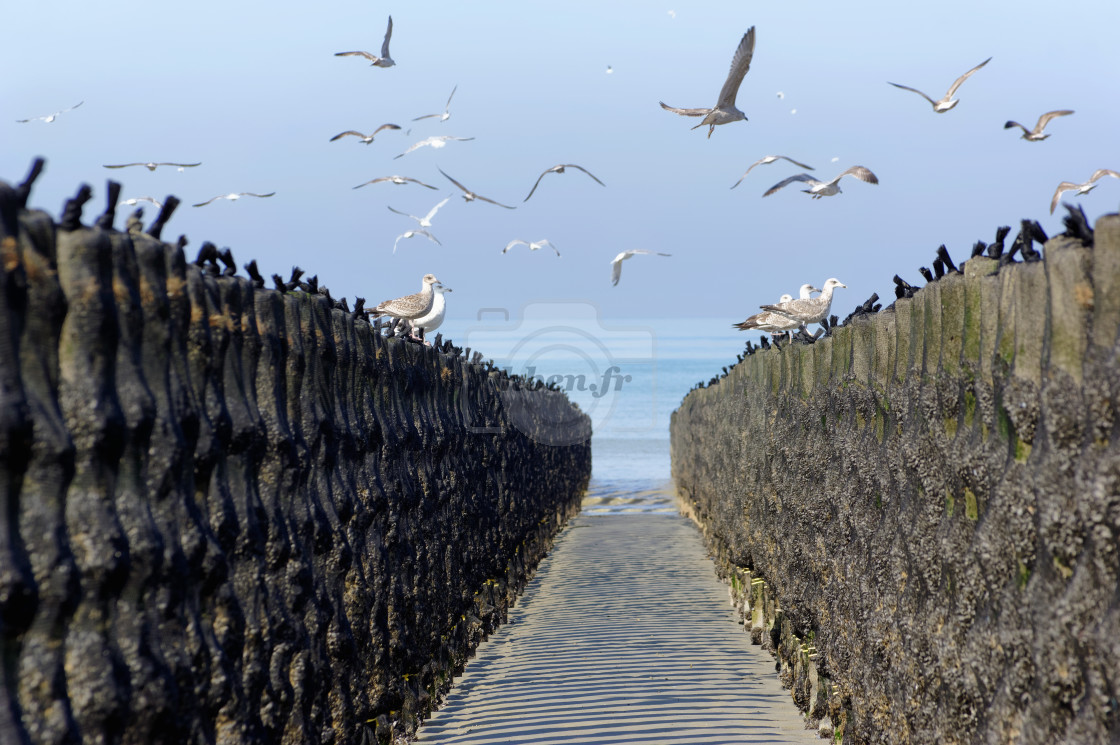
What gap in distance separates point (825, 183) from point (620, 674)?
667cm

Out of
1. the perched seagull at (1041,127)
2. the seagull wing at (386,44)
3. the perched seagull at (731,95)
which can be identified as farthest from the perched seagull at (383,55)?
the perched seagull at (1041,127)

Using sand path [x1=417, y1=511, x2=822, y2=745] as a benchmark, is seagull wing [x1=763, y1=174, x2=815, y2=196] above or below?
above

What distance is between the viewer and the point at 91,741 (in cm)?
244

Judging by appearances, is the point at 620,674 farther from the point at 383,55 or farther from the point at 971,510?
the point at 383,55

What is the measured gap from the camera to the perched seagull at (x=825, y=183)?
36.1 feet

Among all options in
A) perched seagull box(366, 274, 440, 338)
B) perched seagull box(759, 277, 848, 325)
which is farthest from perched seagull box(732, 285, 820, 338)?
perched seagull box(366, 274, 440, 338)

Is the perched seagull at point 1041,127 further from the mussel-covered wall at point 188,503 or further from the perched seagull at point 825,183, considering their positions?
the mussel-covered wall at point 188,503

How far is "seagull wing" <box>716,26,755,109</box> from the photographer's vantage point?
29.7ft

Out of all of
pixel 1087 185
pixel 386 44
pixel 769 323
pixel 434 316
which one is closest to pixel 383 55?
pixel 386 44

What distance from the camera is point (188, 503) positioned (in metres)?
2.98

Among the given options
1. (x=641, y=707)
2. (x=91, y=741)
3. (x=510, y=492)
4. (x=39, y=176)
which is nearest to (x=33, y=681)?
(x=91, y=741)

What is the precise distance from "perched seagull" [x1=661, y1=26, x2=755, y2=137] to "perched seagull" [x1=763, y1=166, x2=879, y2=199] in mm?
1616

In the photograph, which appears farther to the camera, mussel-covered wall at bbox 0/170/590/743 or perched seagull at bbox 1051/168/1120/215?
perched seagull at bbox 1051/168/1120/215

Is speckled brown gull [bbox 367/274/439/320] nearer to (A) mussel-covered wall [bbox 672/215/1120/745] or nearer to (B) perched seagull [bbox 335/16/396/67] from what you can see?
(B) perched seagull [bbox 335/16/396/67]
